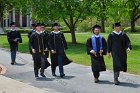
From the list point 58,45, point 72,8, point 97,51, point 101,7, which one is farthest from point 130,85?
point 72,8

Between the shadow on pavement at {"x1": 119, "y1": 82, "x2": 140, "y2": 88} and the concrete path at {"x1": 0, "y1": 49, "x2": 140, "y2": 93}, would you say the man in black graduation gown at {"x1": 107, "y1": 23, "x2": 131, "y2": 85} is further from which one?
the concrete path at {"x1": 0, "y1": 49, "x2": 140, "y2": 93}

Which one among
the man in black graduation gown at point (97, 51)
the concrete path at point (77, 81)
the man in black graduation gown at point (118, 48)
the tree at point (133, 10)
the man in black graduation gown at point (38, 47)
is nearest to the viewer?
the concrete path at point (77, 81)

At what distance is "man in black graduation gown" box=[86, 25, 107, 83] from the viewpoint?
12.5m

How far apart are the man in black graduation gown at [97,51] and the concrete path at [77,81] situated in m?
0.43

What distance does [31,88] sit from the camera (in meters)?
11.6

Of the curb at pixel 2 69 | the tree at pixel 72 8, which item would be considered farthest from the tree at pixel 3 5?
the curb at pixel 2 69

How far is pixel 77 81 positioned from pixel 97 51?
122 cm

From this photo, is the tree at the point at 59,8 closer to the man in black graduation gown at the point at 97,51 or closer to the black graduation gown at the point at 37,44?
the black graduation gown at the point at 37,44

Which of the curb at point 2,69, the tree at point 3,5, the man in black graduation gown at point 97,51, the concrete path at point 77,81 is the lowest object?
the concrete path at point 77,81

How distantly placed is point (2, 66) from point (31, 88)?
588 cm

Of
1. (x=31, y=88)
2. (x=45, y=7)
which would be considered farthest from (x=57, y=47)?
(x=45, y=7)

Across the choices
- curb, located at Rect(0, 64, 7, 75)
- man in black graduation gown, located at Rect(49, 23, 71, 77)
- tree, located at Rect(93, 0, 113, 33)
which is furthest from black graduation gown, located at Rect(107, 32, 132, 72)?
tree, located at Rect(93, 0, 113, 33)

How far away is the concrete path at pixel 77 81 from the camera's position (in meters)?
11.6

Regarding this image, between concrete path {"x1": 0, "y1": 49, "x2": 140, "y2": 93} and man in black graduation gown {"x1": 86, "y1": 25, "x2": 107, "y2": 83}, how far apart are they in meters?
0.43
